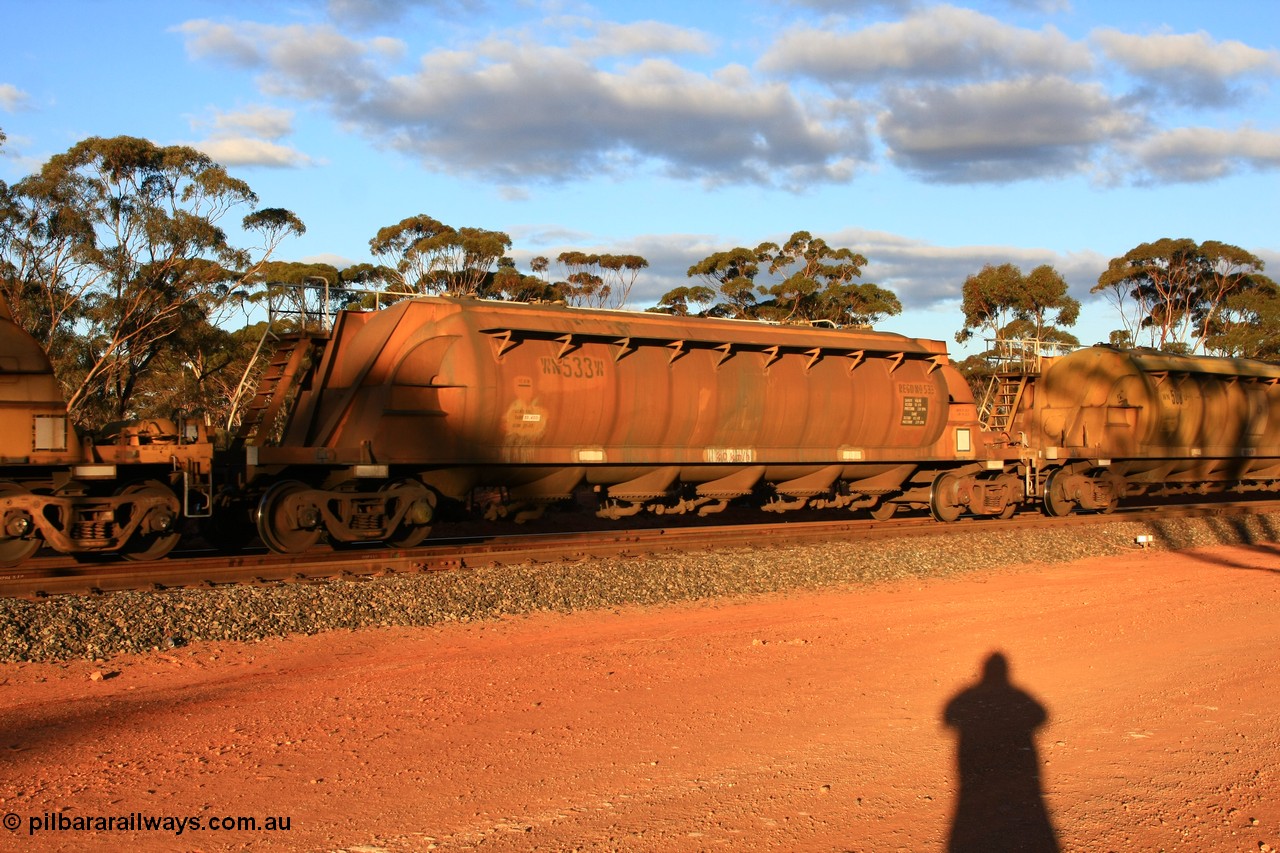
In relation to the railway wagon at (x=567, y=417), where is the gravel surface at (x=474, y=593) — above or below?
below

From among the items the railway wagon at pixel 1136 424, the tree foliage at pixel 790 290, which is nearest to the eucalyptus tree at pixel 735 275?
the tree foliage at pixel 790 290

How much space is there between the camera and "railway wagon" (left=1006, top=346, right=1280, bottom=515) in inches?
845

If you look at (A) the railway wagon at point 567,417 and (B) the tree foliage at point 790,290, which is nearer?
(A) the railway wagon at point 567,417

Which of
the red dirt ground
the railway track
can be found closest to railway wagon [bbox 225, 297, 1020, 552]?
the railway track

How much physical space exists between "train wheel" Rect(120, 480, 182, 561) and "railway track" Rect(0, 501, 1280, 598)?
0.83 feet

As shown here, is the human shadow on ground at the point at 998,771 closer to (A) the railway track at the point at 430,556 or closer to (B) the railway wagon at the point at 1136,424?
(A) the railway track at the point at 430,556

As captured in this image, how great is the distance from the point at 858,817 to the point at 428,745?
2.57 meters

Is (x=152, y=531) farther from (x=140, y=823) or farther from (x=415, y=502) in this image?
(x=140, y=823)

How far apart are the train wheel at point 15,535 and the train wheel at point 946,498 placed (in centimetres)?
1400

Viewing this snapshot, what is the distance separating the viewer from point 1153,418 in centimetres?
2234

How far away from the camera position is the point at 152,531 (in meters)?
12.1

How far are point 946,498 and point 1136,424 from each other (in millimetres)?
5672

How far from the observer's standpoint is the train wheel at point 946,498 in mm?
19172

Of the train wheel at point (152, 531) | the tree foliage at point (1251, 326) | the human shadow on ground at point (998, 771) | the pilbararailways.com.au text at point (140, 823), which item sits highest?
the tree foliage at point (1251, 326)
